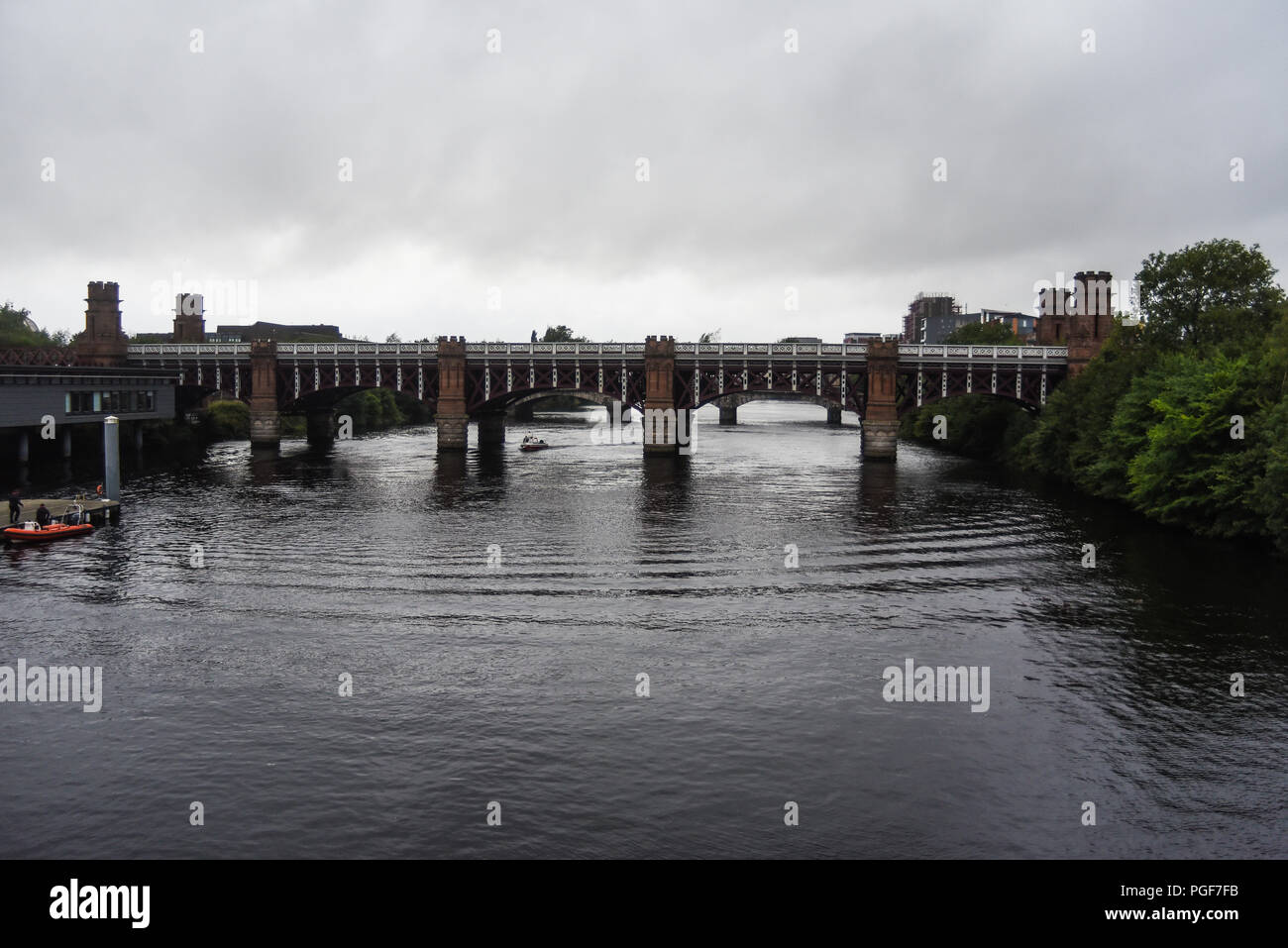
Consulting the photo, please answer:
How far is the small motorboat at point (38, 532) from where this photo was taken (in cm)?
5384

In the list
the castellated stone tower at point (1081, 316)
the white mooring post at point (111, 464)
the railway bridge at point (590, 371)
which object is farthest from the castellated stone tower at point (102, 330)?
the castellated stone tower at point (1081, 316)

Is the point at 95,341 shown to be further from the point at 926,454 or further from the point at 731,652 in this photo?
the point at 731,652

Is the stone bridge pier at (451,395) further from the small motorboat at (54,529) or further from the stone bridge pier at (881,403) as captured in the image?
the small motorboat at (54,529)

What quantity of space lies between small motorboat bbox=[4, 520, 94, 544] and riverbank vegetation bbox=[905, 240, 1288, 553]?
215ft

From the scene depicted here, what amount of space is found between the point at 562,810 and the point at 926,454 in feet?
333

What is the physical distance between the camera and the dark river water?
2303 cm

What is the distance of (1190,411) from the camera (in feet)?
202

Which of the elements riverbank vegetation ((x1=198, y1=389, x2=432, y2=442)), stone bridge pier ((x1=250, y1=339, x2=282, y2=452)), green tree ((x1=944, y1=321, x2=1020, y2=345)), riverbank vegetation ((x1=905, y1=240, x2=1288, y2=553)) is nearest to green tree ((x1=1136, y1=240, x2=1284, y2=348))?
riverbank vegetation ((x1=905, y1=240, x2=1288, y2=553))

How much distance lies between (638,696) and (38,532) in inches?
1621

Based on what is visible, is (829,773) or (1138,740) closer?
(829,773)

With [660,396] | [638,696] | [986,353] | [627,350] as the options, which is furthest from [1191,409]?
[627,350]

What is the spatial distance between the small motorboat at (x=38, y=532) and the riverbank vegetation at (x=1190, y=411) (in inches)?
2577
